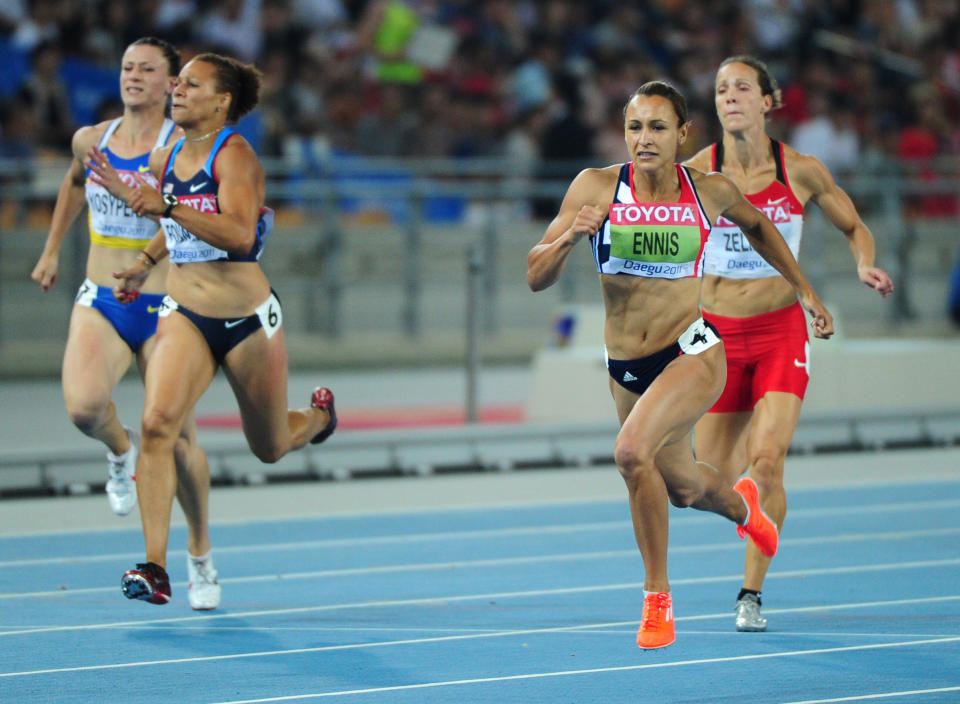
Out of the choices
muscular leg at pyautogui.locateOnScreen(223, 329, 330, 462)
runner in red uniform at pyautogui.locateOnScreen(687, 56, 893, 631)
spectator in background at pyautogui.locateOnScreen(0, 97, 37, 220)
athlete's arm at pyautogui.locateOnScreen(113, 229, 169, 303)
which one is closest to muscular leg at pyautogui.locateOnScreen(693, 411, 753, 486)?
runner in red uniform at pyautogui.locateOnScreen(687, 56, 893, 631)

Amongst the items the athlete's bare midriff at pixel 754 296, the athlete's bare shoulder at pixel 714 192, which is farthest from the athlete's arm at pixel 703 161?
the athlete's bare shoulder at pixel 714 192

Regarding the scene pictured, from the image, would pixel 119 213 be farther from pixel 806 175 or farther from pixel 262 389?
pixel 806 175

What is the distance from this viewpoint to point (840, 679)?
5.83 m

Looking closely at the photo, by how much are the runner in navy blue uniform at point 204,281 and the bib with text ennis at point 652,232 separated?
1592mm

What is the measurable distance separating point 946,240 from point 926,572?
36.6 ft

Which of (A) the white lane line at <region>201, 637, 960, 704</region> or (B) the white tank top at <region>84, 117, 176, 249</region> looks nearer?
(A) the white lane line at <region>201, 637, 960, 704</region>

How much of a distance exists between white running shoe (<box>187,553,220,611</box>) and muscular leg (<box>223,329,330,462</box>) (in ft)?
1.79

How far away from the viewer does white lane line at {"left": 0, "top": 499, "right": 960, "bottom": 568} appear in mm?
8555

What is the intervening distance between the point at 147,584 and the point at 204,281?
4.31 feet

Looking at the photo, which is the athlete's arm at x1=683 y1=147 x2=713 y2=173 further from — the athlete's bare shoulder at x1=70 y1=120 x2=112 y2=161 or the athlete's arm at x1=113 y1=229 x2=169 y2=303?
the athlete's bare shoulder at x1=70 y1=120 x2=112 y2=161

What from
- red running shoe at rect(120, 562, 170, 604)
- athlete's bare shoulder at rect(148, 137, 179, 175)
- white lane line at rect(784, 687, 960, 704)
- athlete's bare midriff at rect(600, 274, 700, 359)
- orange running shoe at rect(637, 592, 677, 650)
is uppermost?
athlete's bare shoulder at rect(148, 137, 179, 175)

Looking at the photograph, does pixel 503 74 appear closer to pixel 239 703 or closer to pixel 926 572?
pixel 926 572

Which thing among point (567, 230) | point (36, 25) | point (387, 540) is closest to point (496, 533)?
point (387, 540)

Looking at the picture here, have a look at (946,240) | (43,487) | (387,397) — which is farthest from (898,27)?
(43,487)
